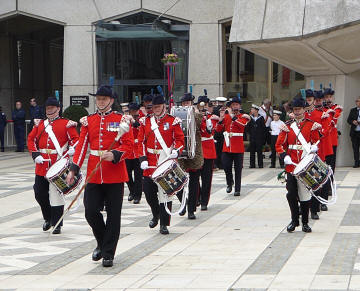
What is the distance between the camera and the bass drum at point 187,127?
1138 centimetres

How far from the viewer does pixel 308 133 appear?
10.4 metres

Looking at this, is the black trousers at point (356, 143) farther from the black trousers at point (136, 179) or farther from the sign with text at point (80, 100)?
the sign with text at point (80, 100)

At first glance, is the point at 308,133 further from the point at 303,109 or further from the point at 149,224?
the point at 149,224

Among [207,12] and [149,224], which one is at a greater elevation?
[207,12]

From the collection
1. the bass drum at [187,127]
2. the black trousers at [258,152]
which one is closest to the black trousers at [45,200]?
the bass drum at [187,127]

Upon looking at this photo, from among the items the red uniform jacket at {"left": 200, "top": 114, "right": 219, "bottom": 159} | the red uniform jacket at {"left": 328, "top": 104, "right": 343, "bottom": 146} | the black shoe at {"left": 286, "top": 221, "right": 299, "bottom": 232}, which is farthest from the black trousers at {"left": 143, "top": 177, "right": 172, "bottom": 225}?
the red uniform jacket at {"left": 328, "top": 104, "right": 343, "bottom": 146}

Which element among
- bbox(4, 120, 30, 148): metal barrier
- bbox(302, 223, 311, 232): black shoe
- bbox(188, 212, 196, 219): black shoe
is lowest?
bbox(4, 120, 30, 148): metal barrier

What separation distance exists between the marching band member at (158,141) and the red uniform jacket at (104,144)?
1.84 m

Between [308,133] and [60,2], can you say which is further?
[60,2]

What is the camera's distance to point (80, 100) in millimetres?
27016

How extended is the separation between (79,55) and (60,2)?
1935mm

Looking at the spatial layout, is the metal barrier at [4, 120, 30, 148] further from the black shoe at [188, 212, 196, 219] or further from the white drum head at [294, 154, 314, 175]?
the white drum head at [294, 154, 314, 175]

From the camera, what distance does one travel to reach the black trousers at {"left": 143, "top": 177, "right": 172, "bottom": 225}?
10.4 meters

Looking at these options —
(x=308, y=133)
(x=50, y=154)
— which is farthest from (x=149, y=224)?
(x=308, y=133)
